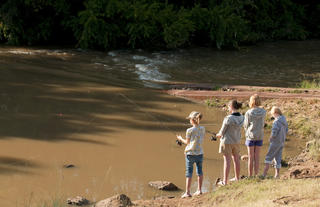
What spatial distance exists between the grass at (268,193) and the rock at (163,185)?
3.38 ft

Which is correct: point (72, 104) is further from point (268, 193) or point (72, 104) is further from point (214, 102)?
point (268, 193)

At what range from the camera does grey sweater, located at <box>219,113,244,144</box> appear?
713cm

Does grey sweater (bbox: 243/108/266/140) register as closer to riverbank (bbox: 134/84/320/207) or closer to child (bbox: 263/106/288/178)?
child (bbox: 263/106/288/178)

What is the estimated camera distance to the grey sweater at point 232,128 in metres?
7.13

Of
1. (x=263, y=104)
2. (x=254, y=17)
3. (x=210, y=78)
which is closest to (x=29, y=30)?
(x=210, y=78)

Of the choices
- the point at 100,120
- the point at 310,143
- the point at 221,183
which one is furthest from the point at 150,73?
the point at 221,183

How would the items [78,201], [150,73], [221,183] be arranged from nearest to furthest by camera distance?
[78,201], [221,183], [150,73]

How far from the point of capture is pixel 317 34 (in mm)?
28312

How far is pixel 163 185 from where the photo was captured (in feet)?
25.4

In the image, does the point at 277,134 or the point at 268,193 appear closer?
the point at 268,193

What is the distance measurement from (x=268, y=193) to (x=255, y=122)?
1396 mm

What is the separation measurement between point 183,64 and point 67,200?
13.4 meters

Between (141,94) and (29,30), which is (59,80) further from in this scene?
(29,30)

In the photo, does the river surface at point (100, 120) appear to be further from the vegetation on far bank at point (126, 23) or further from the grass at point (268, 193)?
the vegetation on far bank at point (126, 23)
